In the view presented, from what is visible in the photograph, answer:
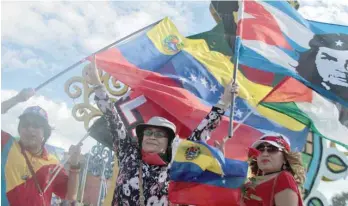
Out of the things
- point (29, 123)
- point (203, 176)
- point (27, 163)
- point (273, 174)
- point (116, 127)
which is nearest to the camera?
point (273, 174)

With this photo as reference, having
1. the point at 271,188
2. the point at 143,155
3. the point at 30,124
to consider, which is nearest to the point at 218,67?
the point at 30,124

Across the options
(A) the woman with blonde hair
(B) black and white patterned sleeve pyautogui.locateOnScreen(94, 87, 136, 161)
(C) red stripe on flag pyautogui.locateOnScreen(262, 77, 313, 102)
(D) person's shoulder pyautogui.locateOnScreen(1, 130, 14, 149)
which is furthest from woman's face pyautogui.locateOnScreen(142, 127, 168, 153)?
(C) red stripe on flag pyautogui.locateOnScreen(262, 77, 313, 102)

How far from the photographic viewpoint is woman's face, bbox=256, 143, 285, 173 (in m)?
3.77

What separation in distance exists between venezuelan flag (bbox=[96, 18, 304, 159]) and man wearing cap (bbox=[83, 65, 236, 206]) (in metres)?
2.81

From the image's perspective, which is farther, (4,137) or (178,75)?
(178,75)

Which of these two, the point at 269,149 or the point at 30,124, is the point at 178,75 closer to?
the point at 30,124

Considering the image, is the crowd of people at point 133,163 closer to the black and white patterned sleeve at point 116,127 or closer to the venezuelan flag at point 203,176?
the black and white patterned sleeve at point 116,127

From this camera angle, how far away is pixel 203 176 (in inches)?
179

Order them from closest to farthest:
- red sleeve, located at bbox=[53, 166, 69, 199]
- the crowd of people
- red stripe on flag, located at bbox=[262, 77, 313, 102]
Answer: the crowd of people < red sleeve, located at bbox=[53, 166, 69, 199] < red stripe on flag, located at bbox=[262, 77, 313, 102]

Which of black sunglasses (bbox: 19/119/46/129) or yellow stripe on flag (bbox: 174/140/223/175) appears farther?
black sunglasses (bbox: 19/119/46/129)

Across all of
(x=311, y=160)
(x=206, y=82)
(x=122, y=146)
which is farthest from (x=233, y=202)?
(x=311, y=160)

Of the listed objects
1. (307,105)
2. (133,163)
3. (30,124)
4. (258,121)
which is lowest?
(258,121)

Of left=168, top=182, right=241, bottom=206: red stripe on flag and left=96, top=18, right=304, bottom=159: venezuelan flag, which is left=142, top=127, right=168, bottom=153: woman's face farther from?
left=96, top=18, right=304, bottom=159: venezuelan flag

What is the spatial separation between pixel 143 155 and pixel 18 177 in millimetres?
1782
